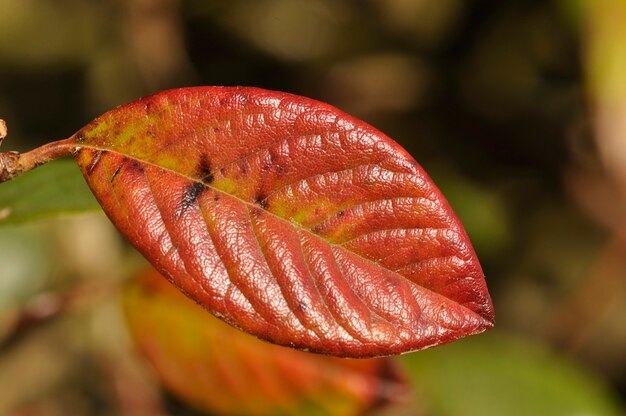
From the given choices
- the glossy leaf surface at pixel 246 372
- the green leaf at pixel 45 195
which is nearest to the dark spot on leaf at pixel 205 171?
the green leaf at pixel 45 195

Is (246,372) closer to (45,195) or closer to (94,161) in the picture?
(45,195)

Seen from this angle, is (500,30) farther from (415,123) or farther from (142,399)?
(142,399)

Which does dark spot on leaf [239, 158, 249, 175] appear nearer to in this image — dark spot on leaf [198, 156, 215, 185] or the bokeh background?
dark spot on leaf [198, 156, 215, 185]

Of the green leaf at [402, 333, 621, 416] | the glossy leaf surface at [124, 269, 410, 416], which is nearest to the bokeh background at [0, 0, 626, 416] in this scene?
the green leaf at [402, 333, 621, 416]

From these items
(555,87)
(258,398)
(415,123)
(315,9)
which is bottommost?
(258,398)

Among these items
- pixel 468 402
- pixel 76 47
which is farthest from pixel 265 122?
pixel 76 47

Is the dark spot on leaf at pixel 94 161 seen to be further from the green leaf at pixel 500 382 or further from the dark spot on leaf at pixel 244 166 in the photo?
the green leaf at pixel 500 382

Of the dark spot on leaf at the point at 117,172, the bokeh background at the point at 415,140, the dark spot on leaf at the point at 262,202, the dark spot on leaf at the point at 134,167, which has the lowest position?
the dark spot on leaf at the point at 262,202

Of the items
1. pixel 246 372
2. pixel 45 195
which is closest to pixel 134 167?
pixel 45 195
